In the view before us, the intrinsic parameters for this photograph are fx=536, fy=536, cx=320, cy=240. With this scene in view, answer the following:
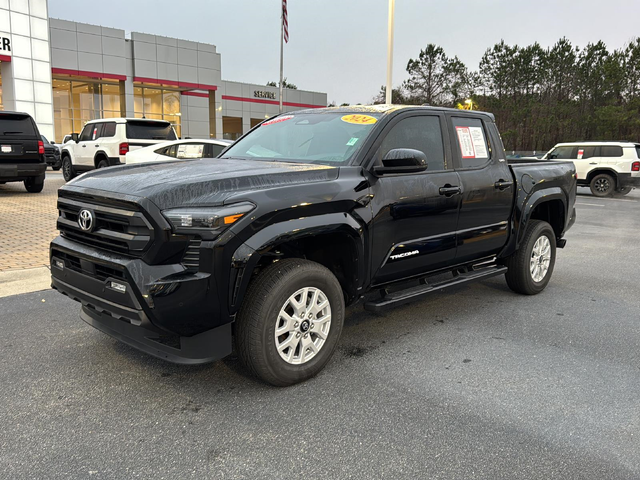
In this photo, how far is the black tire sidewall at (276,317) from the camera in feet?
10.6

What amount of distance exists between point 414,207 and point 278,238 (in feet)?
4.42

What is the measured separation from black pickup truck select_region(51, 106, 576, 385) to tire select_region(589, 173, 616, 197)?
1518cm

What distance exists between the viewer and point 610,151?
701 inches

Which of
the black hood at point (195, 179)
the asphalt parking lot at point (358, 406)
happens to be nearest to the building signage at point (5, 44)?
the asphalt parking lot at point (358, 406)

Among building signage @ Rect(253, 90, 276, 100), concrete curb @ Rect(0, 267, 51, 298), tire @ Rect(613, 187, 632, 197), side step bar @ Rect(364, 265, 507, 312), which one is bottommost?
concrete curb @ Rect(0, 267, 51, 298)

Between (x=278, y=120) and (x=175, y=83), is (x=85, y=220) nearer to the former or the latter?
(x=278, y=120)

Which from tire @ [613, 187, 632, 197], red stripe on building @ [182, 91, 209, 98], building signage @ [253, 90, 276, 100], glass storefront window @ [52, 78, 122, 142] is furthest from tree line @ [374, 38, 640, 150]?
tire @ [613, 187, 632, 197]

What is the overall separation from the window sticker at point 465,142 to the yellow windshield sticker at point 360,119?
39.2 inches

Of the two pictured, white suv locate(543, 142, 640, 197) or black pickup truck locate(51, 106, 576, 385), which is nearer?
black pickup truck locate(51, 106, 576, 385)

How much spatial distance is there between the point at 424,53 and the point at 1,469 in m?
64.0

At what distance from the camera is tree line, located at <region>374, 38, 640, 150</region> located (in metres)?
48.8

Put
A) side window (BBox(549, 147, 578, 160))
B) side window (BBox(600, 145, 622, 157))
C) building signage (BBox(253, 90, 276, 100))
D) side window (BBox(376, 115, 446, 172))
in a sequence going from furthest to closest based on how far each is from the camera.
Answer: building signage (BBox(253, 90, 276, 100)), side window (BBox(549, 147, 578, 160)), side window (BBox(600, 145, 622, 157)), side window (BBox(376, 115, 446, 172))

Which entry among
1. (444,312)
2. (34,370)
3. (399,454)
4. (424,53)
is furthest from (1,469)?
(424,53)

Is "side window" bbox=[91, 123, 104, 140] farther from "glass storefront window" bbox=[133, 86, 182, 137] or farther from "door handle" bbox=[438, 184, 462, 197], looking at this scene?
"glass storefront window" bbox=[133, 86, 182, 137]
